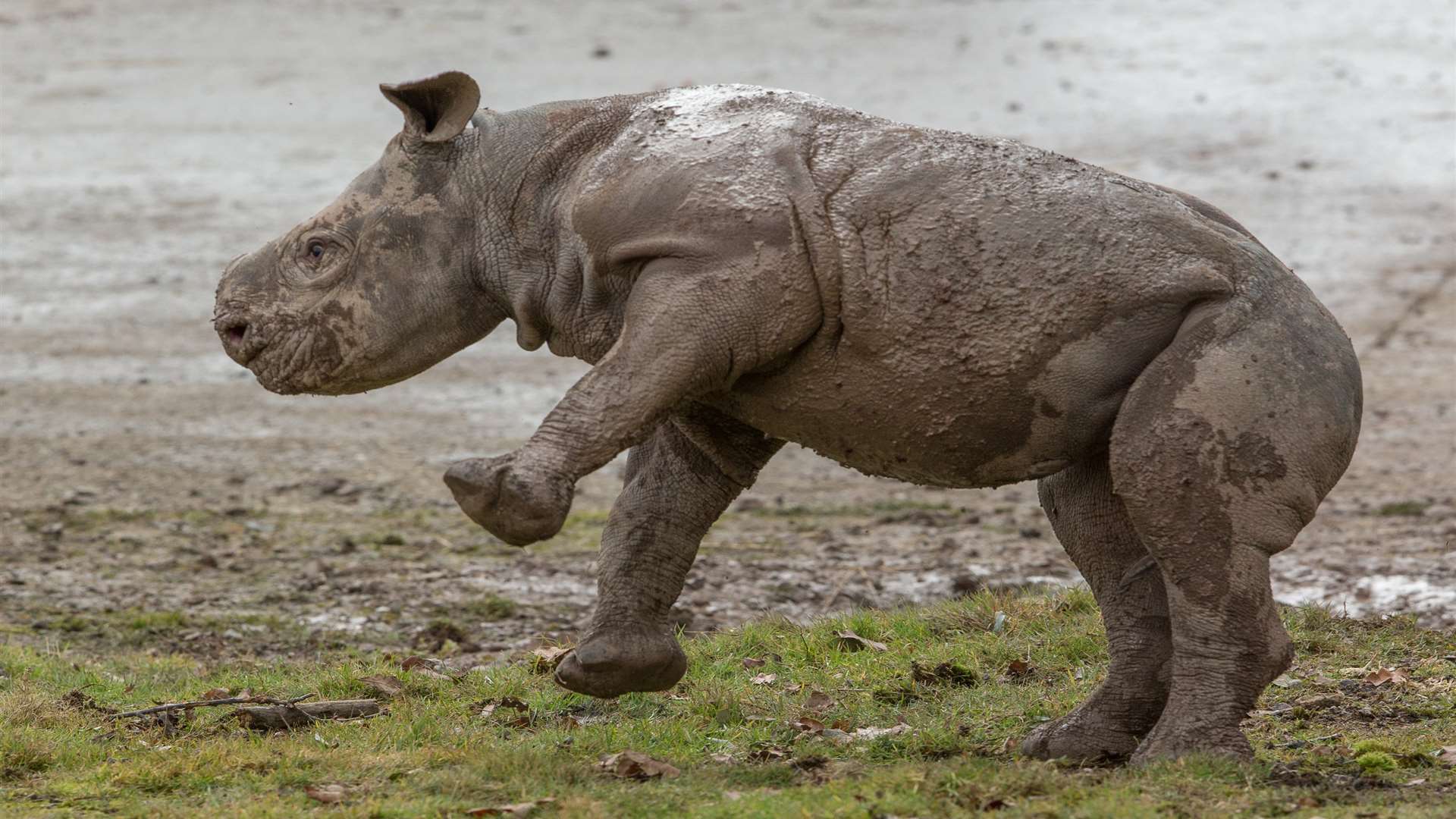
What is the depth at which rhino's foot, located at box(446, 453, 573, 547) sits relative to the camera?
17.2 ft

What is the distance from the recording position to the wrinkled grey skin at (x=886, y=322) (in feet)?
17.8

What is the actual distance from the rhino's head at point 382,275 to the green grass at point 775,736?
122 cm

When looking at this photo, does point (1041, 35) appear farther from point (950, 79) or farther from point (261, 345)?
point (261, 345)

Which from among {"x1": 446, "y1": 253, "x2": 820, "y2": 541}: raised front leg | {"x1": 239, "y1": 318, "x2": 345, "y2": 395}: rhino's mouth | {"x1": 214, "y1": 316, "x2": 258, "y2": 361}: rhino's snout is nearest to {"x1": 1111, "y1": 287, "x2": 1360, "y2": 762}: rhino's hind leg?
{"x1": 446, "y1": 253, "x2": 820, "y2": 541}: raised front leg

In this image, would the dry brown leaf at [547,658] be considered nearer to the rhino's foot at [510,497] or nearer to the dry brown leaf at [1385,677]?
the rhino's foot at [510,497]

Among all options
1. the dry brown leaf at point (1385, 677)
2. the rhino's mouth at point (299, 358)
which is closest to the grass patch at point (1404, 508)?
the dry brown leaf at point (1385, 677)

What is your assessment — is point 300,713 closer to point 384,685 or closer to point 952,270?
point 384,685

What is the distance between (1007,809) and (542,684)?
259 cm

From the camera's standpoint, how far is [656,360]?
17.9 feet

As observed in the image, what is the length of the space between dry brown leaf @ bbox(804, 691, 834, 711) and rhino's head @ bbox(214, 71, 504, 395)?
1809 millimetres

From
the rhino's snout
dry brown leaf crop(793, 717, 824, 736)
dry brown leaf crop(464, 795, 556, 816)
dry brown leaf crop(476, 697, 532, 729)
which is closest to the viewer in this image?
dry brown leaf crop(464, 795, 556, 816)

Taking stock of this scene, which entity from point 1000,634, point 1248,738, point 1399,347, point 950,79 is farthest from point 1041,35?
point 1248,738

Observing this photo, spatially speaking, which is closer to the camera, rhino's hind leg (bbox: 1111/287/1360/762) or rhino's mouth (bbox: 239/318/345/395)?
rhino's hind leg (bbox: 1111/287/1360/762)

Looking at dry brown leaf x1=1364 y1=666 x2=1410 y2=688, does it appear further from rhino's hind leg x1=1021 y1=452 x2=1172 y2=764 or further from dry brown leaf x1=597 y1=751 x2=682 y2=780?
dry brown leaf x1=597 y1=751 x2=682 y2=780
